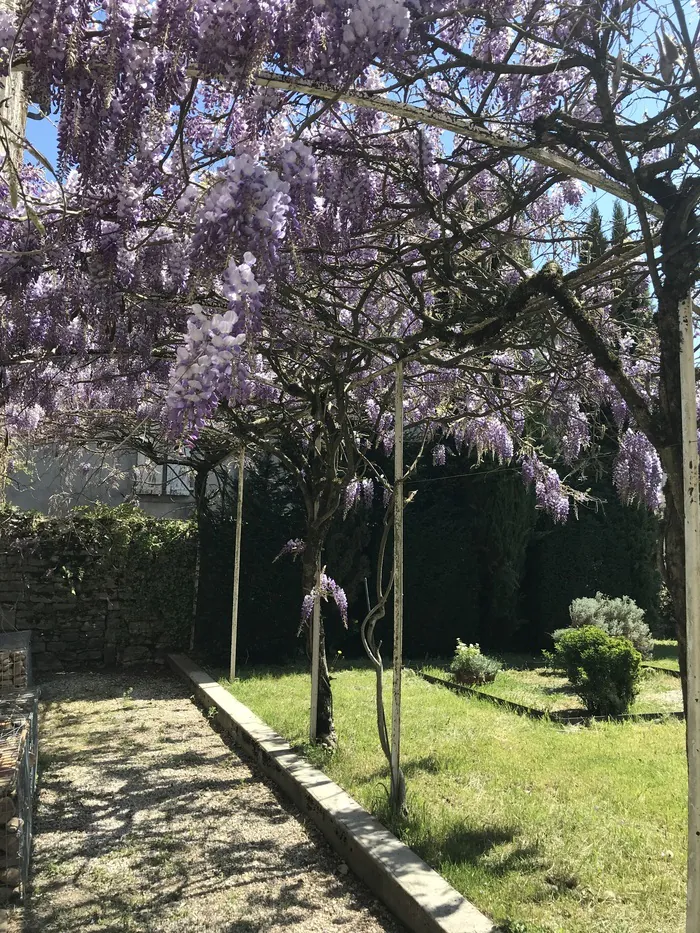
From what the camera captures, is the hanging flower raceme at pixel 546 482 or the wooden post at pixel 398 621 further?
the hanging flower raceme at pixel 546 482

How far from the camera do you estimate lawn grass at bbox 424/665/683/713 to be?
268 inches

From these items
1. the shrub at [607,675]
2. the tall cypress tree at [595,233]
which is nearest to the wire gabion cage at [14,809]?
the tall cypress tree at [595,233]

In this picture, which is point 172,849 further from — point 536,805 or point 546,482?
point 546,482

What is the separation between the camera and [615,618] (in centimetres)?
925

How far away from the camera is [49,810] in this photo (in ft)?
14.7

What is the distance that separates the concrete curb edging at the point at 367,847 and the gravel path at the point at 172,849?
9 cm

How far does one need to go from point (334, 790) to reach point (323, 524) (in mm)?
1803

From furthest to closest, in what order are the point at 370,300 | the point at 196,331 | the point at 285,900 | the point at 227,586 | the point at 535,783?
the point at 227,586, the point at 370,300, the point at 535,783, the point at 285,900, the point at 196,331

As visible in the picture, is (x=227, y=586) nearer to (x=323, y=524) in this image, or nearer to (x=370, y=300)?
(x=323, y=524)

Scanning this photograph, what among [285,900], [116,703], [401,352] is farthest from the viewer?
[116,703]

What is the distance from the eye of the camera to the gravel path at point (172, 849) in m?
3.19

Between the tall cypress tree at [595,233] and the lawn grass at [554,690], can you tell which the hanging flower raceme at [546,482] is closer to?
the lawn grass at [554,690]

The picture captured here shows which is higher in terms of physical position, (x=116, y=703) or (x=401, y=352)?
(x=401, y=352)

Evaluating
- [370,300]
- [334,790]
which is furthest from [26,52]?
[334,790]
